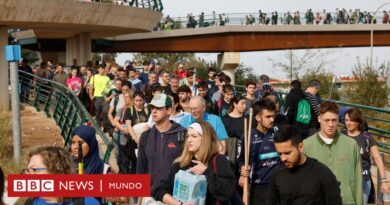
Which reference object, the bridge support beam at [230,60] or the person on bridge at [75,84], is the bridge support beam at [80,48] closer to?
the person on bridge at [75,84]

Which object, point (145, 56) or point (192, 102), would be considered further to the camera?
point (145, 56)

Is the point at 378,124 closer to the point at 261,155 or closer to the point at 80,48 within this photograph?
the point at 80,48

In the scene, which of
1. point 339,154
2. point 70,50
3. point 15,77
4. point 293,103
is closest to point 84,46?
point 70,50

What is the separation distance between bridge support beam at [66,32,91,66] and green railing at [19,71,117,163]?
7.70 meters

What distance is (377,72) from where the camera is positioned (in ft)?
104

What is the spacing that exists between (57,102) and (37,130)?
911 millimetres

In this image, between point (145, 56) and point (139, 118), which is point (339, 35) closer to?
point (145, 56)

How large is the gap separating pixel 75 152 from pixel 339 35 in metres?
51.5

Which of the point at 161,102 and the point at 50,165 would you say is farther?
the point at 161,102

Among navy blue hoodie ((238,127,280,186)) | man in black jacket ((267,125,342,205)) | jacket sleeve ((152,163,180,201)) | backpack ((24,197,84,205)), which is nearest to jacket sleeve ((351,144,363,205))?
man in black jacket ((267,125,342,205))

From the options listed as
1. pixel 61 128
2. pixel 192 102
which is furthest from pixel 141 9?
pixel 192 102

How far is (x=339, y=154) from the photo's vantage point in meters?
6.61

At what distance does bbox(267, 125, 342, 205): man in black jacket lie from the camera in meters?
5.49

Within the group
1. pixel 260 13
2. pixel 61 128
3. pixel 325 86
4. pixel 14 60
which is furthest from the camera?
pixel 260 13
